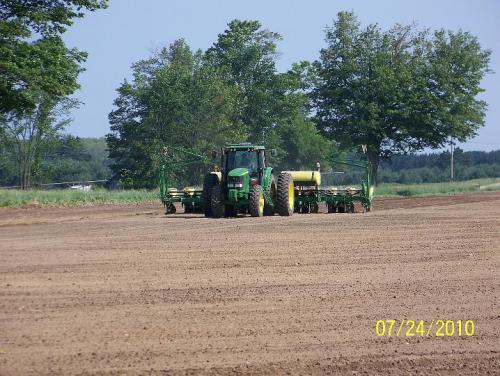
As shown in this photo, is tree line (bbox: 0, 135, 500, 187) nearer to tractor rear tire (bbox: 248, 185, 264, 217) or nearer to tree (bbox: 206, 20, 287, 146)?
tree (bbox: 206, 20, 287, 146)

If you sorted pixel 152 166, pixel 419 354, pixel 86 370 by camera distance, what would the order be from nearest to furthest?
1. pixel 86 370
2. pixel 419 354
3. pixel 152 166

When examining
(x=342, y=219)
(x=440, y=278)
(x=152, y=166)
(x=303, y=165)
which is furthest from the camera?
(x=303, y=165)

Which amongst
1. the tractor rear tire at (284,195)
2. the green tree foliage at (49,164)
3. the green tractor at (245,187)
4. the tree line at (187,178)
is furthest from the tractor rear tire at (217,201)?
the green tree foliage at (49,164)

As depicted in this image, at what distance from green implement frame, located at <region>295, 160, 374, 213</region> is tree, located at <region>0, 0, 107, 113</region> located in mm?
9409

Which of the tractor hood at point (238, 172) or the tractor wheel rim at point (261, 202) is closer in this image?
the tractor hood at point (238, 172)

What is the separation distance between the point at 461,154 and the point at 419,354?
107077mm

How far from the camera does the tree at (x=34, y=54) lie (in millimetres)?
34344

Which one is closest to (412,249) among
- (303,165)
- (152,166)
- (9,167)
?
(152,166)

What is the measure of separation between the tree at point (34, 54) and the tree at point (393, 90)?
2869 cm

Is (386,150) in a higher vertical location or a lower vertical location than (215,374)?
higher

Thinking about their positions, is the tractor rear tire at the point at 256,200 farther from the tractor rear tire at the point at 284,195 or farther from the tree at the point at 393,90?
the tree at the point at 393,90

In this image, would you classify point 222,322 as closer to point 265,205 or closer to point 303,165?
point 265,205

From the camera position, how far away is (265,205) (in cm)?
3047

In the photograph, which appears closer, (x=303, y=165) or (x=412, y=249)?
(x=412, y=249)
